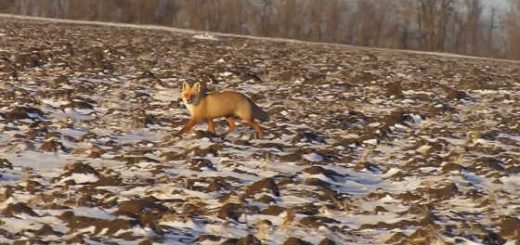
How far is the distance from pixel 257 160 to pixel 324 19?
4928 cm

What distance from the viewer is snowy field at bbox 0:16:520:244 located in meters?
7.07

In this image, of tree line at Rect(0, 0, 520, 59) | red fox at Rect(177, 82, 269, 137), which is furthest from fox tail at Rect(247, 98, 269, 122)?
tree line at Rect(0, 0, 520, 59)

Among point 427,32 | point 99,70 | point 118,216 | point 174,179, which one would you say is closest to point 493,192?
point 174,179

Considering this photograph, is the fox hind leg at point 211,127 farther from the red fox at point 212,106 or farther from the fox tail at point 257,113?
the fox tail at point 257,113

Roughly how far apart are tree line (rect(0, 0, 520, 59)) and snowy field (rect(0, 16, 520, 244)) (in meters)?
37.1

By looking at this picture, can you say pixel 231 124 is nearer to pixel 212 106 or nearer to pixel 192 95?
pixel 212 106

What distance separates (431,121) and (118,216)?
7528mm

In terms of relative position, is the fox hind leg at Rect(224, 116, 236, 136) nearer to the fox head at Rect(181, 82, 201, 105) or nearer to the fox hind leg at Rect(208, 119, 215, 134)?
the fox hind leg at Rect(208, 119, 215, 134)

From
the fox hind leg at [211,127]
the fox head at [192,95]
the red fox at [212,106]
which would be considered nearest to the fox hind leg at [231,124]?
the red fox at [212,106]

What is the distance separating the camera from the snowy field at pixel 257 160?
7.07 metres

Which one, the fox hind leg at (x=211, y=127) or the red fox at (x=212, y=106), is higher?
the red fox at (x=212, y=106)

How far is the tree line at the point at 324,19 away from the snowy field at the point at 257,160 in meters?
37.1

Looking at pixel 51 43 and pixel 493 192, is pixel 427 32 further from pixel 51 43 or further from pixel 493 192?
pixel 493 192

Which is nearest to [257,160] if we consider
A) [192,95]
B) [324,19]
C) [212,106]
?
[212,106]
